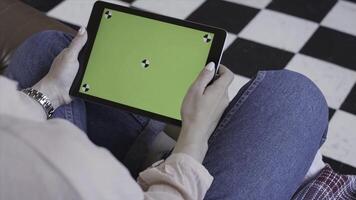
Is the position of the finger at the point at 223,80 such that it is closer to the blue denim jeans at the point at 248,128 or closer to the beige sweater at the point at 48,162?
the blue denim jeans at the point at 248,128

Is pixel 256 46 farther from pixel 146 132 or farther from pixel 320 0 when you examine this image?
pixel 146 132

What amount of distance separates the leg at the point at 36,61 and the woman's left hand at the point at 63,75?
30 millimetres

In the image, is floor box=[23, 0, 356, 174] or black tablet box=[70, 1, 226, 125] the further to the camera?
floor box=[23, 0, 356, 174]

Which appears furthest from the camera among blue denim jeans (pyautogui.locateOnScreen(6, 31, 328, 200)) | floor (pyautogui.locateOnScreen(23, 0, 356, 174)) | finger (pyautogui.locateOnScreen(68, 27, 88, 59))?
floor (pyautogui.locateOnScreen(23, 0, 356, 174))

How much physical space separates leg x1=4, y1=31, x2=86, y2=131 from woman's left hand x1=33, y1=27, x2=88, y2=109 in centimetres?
3

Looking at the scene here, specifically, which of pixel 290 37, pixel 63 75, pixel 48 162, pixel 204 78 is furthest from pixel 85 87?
pixel 290 37

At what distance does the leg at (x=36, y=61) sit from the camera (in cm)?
101

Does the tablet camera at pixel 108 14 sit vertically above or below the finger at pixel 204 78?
above

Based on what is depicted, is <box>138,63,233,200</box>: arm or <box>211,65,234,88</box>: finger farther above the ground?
<box>211,65,234,88</box>: finger

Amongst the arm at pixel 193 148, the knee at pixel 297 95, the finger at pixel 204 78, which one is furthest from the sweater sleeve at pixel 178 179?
the knee at pixel 297 95

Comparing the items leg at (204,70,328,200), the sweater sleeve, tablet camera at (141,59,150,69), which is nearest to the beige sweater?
the sweater sleeve

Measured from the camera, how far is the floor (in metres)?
1.63

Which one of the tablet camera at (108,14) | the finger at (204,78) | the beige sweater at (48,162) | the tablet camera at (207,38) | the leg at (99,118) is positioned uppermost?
the beige sweater at (48,162)

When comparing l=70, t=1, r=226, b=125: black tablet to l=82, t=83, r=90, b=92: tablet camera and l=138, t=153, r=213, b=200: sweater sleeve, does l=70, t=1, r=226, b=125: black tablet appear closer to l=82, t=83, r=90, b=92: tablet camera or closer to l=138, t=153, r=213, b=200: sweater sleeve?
l=82, t=83, r=90, b=92: tablet camera
